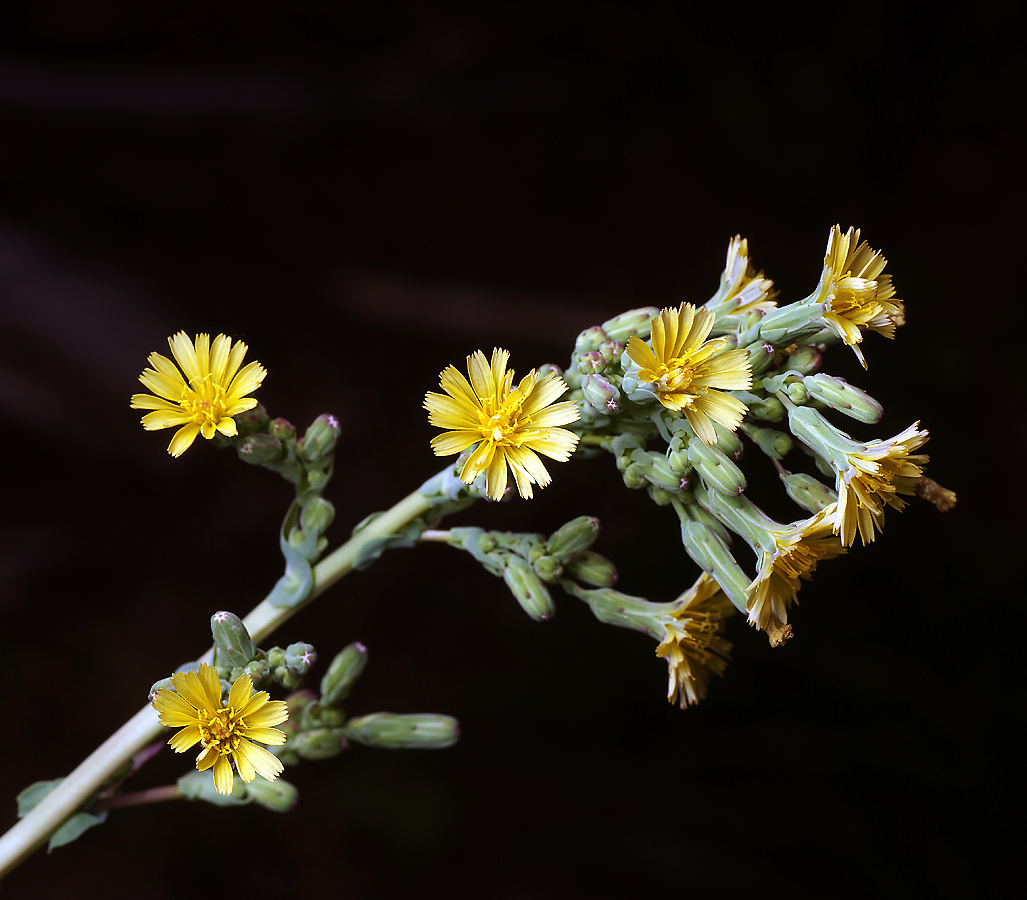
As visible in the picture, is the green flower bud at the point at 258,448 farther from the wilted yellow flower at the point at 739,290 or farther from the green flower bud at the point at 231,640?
the wilted yellow flower at the point at 739,290

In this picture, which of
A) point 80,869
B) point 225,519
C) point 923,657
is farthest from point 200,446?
point 923,657

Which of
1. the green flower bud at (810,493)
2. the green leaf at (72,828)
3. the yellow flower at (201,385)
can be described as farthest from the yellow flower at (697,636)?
the green leaf at (72,828)

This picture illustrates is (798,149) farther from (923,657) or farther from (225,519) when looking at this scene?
(225,519)

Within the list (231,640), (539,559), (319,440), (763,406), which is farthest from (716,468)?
(231,640)

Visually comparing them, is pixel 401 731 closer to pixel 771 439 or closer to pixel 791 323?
pixel 771 439

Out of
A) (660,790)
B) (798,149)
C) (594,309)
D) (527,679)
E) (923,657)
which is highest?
(798,149)

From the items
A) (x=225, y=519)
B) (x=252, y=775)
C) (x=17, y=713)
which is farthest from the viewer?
(x=225, y=519)
